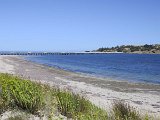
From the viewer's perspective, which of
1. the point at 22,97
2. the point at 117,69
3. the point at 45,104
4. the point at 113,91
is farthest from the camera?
the point at 117,69

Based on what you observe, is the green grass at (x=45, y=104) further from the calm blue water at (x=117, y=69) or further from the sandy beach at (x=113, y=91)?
the calm blue water at (x=117, y=69)

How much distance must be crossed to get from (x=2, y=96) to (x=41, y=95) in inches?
48.2

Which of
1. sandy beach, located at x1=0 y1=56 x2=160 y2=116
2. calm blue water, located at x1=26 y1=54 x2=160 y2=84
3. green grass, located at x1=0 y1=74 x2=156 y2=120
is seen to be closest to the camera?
green grass, located at x1=0 y1=74 x2=156 y2=120

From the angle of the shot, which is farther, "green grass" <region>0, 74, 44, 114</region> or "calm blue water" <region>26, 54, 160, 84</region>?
"calm blue water" <region>26, 54, 160, 84</region>

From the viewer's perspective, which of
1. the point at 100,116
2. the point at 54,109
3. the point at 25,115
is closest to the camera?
the point at 100,116

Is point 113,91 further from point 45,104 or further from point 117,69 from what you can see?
point 117,69

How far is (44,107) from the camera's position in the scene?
33.1 ft

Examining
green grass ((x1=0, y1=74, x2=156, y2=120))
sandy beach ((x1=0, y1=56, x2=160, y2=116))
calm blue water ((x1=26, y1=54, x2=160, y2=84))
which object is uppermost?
green grass ((x1=0, y1=74, x2=156, y2=120))

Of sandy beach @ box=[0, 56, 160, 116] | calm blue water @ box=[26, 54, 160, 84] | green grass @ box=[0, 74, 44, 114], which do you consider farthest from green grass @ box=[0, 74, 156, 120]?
calm blue water @ box=[26, 54, 160, 84]

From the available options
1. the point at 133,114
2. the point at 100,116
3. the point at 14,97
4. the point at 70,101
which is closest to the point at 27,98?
the point at 14,97

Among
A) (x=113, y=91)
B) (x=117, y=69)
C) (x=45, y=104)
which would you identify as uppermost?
(x=45, y=104)

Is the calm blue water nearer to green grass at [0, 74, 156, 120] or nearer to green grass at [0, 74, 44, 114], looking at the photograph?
green grass at [0, 74, 156, 120]

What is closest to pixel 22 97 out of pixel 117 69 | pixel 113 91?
pixel 113 91

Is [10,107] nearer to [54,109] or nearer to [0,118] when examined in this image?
[0,118]
